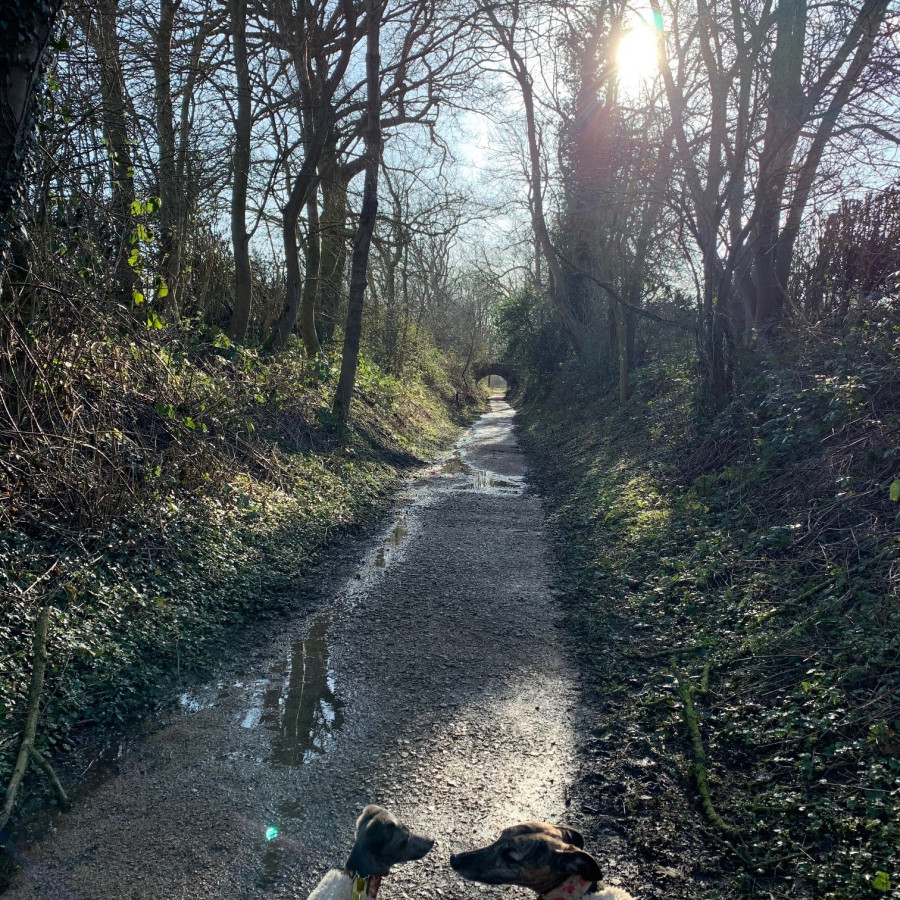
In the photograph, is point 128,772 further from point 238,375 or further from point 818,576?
point 238,375

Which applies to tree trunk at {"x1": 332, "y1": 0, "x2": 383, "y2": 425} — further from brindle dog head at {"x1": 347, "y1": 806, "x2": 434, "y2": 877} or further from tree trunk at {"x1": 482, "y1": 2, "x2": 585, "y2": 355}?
brindle dog head at {"x1": 347, "y1": 806, "x2": 434, "y2": 877}

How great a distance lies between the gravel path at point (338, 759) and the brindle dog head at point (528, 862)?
1.82 ft

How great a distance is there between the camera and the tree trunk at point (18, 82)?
3135 mm

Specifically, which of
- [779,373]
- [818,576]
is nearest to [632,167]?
[779,373]

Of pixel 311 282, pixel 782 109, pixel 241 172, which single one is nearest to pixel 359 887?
pixel 782 109

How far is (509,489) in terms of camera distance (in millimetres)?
13891

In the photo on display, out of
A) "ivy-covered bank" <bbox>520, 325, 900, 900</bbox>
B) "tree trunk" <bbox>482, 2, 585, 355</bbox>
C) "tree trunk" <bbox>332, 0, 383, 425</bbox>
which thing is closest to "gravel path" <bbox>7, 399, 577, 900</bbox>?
"ivy-covered bank" <bbox>520, 325, 900, 900</bbox>

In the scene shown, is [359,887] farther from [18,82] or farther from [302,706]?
[18,82]

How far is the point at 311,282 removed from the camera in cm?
1698

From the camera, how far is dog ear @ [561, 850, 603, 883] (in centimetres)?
265

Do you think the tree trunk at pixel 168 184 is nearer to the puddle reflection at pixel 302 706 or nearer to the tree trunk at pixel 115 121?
the tree trunk at pixel 115 121

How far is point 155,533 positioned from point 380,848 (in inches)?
185

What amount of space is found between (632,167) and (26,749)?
12148 millimetres

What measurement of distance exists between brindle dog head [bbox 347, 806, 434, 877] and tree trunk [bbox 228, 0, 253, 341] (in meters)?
11.9
